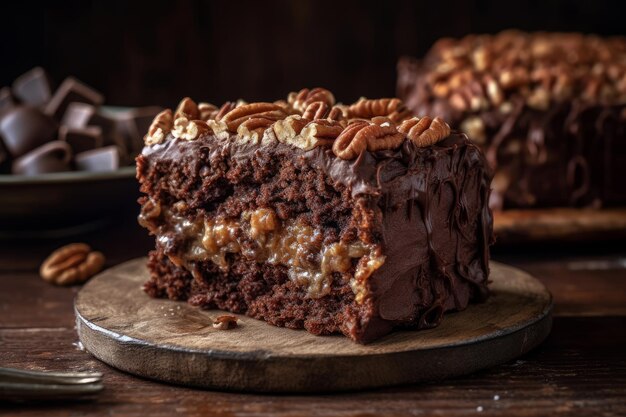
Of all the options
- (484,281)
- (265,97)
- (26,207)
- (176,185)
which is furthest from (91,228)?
(265,97)

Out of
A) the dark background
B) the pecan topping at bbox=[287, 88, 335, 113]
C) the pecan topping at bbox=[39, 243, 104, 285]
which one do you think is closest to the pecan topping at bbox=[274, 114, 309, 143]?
the pecan topping at bbox=[287, 88, 335, 113]

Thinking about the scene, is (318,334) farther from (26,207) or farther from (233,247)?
(26,207)

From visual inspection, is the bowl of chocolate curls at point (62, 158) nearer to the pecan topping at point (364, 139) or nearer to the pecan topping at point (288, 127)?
the pecan topping at point (288, 127)

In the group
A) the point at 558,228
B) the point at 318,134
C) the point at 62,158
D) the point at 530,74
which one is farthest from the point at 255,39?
the point at 318,134

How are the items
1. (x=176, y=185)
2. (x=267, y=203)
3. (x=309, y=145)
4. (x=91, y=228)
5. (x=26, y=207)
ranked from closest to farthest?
1. (x=309, y=145)
2. (x=267, y=203)
3. (x=176, y=185)
4. (x=26, y=207)
5. (x=91, y=228)

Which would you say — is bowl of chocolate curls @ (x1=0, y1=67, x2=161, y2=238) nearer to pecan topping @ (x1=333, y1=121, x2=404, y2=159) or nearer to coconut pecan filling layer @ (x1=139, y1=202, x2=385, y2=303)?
coconut pecan filling layer @ (x1=139, y1=202, x2=385, y2=303)

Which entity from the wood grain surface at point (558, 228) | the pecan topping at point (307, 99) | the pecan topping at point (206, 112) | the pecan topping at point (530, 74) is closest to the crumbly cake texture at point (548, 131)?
the pecan topping at point (530, 74)
